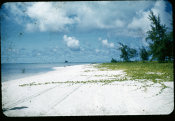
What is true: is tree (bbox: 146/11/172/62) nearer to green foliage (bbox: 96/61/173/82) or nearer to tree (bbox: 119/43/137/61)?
green foliage (bbox: 96/61/173/82)

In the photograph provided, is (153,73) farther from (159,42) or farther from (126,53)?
(126,53)

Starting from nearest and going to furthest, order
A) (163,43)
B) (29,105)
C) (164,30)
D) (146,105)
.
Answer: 1. (146,105)
2. (29,105)
3. (163,43)
4. (164,30)

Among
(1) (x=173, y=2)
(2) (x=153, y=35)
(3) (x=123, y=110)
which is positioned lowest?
(3) (x=123, y=110)

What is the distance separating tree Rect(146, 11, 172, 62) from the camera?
27.0 metres

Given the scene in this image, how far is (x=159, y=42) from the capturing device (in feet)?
91.0

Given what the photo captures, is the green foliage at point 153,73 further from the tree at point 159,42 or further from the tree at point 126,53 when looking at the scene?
the tree at point 126,53

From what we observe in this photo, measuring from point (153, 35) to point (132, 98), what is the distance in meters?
27.1

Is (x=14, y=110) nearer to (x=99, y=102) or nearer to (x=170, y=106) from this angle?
(x=99, y=102)

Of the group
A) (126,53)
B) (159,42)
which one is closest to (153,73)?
(159,42)

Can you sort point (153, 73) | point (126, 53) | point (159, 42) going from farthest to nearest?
point (126, 53) < point (159, 42) < point (153, 73)

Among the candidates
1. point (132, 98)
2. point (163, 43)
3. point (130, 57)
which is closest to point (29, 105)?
point (132, 98)

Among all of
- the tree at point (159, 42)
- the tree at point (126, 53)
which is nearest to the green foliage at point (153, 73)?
the tree at point (159, 42)

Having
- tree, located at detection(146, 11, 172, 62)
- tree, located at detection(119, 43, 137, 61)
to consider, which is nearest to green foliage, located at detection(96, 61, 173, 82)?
tree, located at detection(146, 11, 172, 62)

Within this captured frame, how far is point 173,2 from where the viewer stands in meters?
3.19
